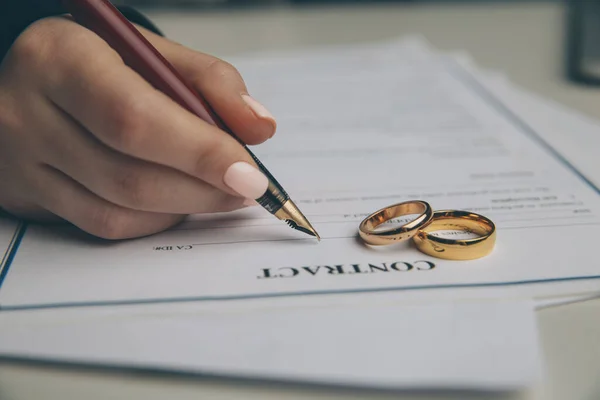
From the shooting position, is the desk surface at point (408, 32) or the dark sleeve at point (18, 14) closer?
the desk surface at point (408, 32)

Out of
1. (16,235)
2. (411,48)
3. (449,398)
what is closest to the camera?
(449,398)

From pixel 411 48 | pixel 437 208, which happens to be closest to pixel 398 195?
pixel 437 208

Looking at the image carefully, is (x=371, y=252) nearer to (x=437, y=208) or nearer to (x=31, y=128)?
(x=437, y=208)

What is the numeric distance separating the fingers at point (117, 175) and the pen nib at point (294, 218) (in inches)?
1.6

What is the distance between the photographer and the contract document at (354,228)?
31 cm

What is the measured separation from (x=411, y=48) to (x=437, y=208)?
429mm

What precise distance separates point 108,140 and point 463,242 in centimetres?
19

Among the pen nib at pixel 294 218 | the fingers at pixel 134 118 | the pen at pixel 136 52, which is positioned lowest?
the pen nib at pixel 294 218

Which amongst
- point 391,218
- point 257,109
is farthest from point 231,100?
point 391,218

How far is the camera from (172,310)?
296 mm

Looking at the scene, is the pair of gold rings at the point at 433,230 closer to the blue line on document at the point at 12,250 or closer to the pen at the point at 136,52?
the pen at the point at 136,52

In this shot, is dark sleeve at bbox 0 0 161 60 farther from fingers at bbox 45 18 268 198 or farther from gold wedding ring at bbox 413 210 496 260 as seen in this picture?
gold wedding ring at bbox 413 210 496 260

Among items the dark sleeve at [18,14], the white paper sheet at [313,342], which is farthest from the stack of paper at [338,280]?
the dark sleeve at [18,14]

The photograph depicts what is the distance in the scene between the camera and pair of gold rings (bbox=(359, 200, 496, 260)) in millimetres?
329
